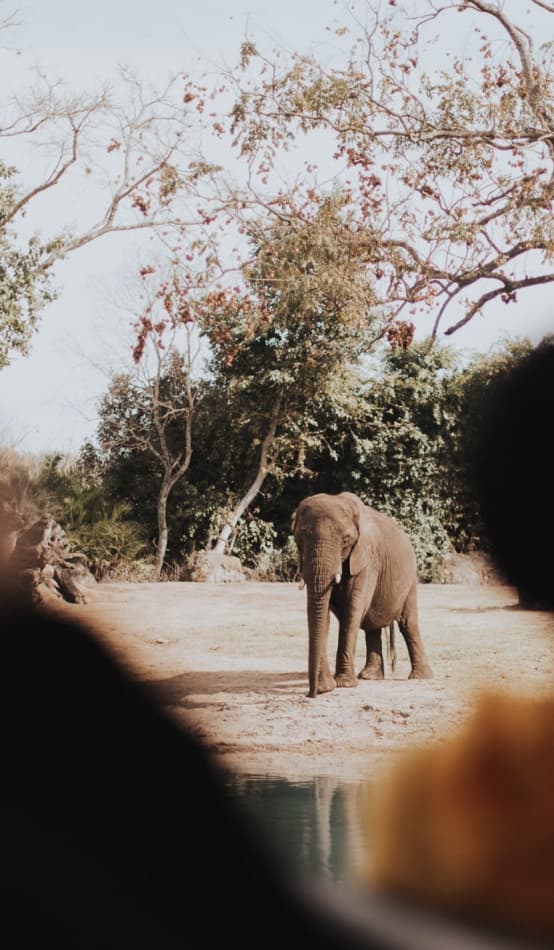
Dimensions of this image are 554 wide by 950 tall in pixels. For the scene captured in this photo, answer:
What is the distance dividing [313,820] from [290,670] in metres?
3.64

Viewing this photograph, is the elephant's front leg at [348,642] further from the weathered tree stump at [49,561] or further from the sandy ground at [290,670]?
the weathered tree stump at [49,561]

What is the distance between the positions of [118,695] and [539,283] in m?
8.11

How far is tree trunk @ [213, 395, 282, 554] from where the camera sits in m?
12.0

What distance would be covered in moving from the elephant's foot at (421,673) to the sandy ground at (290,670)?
3.1 inches

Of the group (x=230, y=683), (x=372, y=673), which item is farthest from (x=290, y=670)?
(x=372, y=673)

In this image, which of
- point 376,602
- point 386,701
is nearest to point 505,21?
point 376,602

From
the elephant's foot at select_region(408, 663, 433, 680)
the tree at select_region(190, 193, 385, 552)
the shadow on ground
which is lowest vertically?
the shadow on ground

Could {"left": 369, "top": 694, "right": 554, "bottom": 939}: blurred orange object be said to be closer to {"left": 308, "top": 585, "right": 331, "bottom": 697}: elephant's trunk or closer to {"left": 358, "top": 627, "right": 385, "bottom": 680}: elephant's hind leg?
{"left": 308, "top": 585, "right": 331, "bottom": 697}: elephant's trunk

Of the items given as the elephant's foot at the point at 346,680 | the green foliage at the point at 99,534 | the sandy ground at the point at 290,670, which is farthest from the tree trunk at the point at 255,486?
the elephant's foot at the point at 346,680

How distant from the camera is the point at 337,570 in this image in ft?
21.4

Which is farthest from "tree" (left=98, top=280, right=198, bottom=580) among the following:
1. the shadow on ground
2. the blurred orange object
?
the blurred orange object

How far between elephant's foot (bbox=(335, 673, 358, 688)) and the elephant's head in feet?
0.99

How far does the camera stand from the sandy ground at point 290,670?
572 cm

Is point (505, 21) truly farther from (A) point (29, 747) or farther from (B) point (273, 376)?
(A) point (29, 747)
